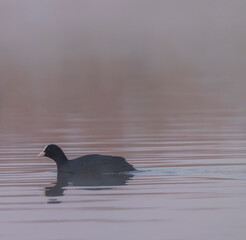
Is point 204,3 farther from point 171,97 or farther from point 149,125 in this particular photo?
point 149,125

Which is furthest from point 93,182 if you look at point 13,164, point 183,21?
point 183,21

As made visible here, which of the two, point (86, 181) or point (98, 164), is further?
point (98, 164)

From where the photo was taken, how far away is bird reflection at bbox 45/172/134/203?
22.8m

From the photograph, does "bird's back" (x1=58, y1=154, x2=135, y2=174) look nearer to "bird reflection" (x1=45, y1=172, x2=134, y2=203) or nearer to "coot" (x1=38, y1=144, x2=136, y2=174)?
"coot" (x1=38, y1=144, x2=136, y2=174)

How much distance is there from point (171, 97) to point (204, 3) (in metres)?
125

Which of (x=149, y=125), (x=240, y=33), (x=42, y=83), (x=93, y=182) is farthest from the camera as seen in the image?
(x=240, y=33)

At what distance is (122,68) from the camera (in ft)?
274

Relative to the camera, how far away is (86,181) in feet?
79.2

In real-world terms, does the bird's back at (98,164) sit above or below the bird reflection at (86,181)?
above

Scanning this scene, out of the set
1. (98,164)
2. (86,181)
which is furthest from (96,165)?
(86,181)

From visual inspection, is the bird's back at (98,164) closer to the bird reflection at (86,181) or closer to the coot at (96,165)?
the coot at (96,165)

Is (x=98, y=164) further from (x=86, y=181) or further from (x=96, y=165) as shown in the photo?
(x=86, y=181)

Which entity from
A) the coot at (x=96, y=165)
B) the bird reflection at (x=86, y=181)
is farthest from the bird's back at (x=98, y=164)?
the bird reflection at (x=86, y=181)

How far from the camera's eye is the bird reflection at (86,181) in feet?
74.7
